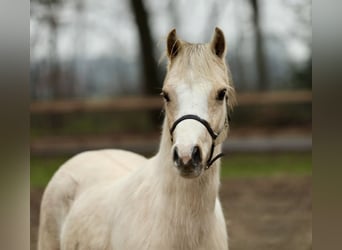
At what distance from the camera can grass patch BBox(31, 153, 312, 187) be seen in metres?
5.96

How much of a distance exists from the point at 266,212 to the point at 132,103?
3109mm

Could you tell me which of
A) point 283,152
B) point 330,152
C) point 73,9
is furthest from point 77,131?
point 330,152

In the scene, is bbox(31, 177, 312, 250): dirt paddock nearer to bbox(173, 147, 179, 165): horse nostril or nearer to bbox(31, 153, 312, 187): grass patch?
bbox(31, 153, 312, 187): grass patch

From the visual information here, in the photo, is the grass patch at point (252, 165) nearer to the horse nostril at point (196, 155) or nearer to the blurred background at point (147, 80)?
the blurred background at point (147, 80)

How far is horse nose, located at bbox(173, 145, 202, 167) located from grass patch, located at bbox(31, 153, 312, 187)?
4.50 metres

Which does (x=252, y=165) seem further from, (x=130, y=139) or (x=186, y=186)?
(x=186, y=186)

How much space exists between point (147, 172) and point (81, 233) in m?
0.46

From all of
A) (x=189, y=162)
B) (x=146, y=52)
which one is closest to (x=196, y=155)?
(x=189, y=162)

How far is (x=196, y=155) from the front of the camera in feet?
4.33

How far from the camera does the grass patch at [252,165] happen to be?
5.96 metres

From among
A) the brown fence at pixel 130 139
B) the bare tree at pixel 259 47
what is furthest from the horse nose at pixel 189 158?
the bare tree at pixel 259 47

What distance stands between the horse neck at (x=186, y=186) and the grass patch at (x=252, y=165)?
4230 mm

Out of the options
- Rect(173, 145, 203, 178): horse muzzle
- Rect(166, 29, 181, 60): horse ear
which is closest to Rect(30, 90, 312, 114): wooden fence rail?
Rect(166, 29, 181, 60): horse ear

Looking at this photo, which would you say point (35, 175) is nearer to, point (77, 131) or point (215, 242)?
point (77, 131)
